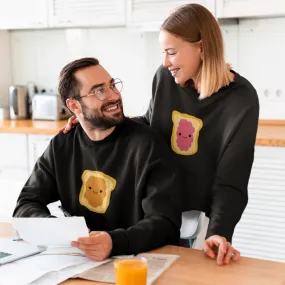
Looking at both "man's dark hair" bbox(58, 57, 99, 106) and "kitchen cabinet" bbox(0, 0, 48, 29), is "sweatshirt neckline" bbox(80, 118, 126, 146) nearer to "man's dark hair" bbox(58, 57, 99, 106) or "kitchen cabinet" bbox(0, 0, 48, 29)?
"man's dark hair" bbox(58, 57, 99, 106)

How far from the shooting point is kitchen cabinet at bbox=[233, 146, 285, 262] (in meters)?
2.88

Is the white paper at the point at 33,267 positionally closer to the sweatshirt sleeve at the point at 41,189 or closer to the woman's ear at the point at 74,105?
the sweatshirt sleeve at the point at 41,189

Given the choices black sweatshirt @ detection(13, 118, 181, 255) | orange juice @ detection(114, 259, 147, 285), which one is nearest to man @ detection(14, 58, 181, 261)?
black sweatshirt @ detection(13, 118, 181, 255)

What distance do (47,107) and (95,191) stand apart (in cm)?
211

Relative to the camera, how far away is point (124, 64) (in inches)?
148

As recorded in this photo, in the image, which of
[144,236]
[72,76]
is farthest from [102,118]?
[144,236]

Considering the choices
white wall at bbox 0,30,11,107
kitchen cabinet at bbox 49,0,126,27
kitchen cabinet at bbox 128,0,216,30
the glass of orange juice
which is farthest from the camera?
white wall at bbox 0,30,11,107

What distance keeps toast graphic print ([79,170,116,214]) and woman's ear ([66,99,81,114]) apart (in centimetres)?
21

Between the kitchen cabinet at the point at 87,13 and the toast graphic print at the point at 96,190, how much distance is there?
1.80m

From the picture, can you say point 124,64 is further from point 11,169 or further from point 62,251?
point 62,251

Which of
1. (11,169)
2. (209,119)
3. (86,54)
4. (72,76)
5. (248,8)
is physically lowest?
(11,169)

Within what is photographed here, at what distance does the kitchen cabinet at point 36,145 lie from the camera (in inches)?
136

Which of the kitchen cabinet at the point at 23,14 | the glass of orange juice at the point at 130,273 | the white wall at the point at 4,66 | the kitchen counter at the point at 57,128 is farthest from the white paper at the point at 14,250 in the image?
the white wall at the point at 4,66

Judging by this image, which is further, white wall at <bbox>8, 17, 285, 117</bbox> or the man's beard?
white wall at <bbox>8, 17, 285, 117</bbox>
